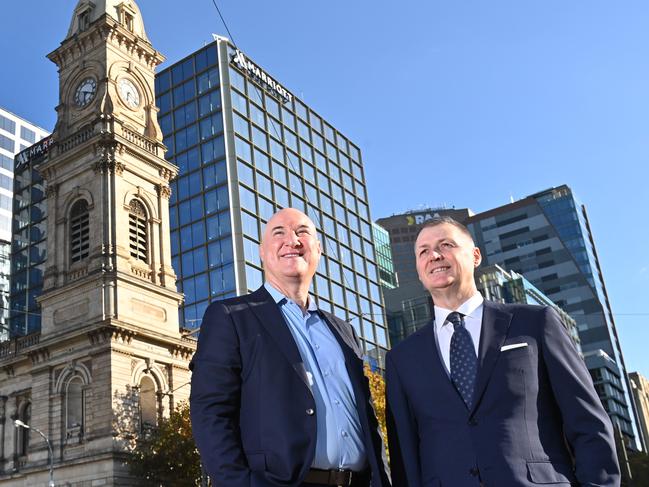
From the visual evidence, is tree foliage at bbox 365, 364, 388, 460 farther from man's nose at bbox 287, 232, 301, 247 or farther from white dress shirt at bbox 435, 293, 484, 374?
man's nose at bbox 287, 232, 301, 247

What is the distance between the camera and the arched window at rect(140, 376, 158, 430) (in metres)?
38.1

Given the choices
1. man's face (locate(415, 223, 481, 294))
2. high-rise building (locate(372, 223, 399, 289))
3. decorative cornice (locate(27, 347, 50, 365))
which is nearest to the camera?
man's face (locate(415, 223, 481, 294))

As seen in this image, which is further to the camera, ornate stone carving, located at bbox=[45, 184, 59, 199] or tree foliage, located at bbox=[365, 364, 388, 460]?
ornate stone carving, located at bbox=[45, 184, 59, 199]

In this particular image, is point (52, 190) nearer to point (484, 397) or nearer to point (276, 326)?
point (276, 326)

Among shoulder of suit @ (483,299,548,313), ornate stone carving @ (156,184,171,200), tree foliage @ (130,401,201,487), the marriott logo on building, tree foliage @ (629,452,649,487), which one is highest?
the marriott logo on building

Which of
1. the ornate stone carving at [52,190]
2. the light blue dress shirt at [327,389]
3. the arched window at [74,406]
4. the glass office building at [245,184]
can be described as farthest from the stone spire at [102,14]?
the light blue dress shirt at [327,389]

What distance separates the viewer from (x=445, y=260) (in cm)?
573

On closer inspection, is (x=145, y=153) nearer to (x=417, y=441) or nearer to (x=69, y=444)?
(x=69, y=444)

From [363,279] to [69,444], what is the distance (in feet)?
149

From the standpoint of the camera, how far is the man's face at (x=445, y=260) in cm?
571

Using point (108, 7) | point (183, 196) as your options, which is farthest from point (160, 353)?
point (183, 196)

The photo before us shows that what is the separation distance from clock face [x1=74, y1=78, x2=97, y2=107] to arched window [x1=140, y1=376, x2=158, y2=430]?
17.1 meters

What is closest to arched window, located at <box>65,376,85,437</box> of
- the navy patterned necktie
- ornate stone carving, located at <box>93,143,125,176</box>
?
ornate stone carving, located at <box>93,143,125,176</box>

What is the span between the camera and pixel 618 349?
431ft
